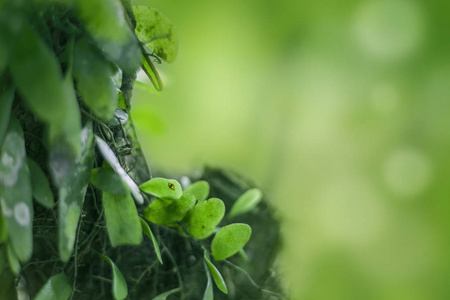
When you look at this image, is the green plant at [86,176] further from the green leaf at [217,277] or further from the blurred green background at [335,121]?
the blurred green background at [335,121]

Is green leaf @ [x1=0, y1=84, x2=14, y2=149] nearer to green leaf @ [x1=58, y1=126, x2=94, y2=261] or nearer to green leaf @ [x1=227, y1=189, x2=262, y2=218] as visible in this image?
green leaf @ [x1=58, y1=126, x2=94, y2=261]

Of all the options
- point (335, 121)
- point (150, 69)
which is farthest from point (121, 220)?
point (335, 121)

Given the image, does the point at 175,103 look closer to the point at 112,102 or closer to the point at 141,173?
the point at 141,173

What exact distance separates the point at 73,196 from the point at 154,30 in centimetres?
16

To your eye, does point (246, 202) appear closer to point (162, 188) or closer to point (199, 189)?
point (199, 189)

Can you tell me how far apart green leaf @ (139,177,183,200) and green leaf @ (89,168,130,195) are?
0.17 feet

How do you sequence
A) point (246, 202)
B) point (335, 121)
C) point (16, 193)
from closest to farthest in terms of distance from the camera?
1. point (16, 193)
2. point (246, 202)
3. point (335, 121)

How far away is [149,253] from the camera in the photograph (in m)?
0.42

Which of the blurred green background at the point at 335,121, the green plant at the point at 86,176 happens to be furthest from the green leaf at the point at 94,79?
the blurred green background at the point at 335,121

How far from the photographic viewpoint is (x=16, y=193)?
278 mm

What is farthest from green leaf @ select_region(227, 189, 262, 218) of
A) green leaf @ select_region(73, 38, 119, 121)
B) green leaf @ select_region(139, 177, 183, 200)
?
green leaf @ select_region(73, 38, 119, 121)

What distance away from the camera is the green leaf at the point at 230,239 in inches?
16.0

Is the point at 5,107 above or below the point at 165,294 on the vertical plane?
above

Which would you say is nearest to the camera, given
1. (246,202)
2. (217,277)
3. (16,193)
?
(16,193)
